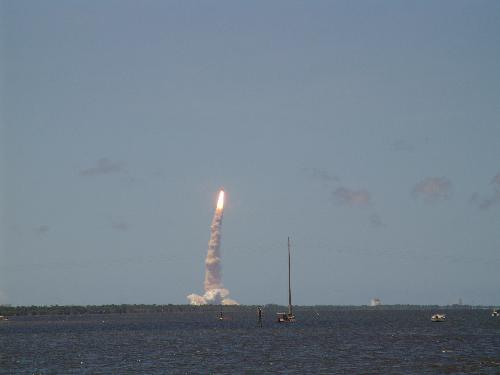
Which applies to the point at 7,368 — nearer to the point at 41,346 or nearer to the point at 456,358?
the point at 41,346

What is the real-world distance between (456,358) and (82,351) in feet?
150

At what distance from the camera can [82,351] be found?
10694 centimetres

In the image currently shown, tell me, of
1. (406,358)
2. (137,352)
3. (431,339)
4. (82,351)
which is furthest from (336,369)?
(431,339)

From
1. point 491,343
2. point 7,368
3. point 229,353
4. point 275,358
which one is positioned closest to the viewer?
point 7,368

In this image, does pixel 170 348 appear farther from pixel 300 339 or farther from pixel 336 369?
pixel 336 369

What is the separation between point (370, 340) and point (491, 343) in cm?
1711

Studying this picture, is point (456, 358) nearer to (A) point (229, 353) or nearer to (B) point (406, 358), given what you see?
(B) point (406, 358)

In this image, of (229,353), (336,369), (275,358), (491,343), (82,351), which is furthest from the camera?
(491,343)

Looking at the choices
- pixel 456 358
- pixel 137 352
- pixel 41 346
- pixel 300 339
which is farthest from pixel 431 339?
pixel 41 346

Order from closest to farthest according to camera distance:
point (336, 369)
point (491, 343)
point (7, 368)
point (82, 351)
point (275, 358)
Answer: point (336, 369) < point (7, 368) < point (275, 358) < point (82, 351) < point (491, 343)

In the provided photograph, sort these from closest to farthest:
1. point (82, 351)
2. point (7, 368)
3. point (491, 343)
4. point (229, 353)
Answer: point (7, 368) → point (229, 353) → point (82, 351) → point (491, 343)

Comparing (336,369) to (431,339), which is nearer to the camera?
(336,369)

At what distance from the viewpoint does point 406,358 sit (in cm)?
8888

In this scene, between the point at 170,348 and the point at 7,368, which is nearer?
the point at 7,368
